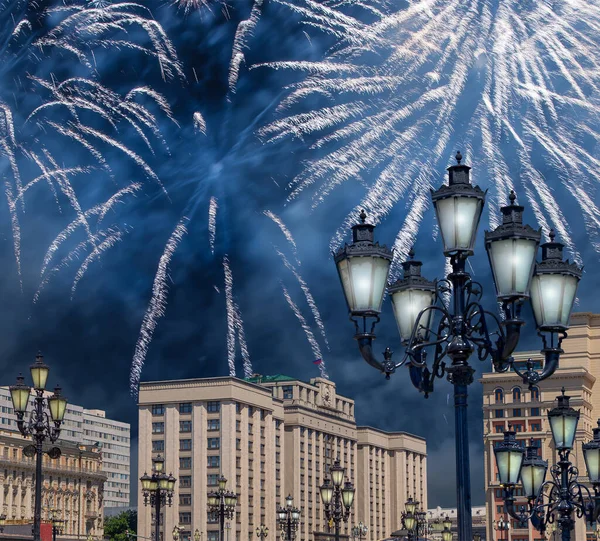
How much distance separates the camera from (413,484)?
193000 millimetres

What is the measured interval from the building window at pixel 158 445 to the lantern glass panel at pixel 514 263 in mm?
123731

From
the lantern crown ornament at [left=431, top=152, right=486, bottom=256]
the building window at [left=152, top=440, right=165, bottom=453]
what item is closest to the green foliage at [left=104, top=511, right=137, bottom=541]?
the building window at [left=152, top=440, right=165, bottom=453]

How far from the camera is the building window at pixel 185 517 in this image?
428 ft

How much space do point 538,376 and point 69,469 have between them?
115 meters

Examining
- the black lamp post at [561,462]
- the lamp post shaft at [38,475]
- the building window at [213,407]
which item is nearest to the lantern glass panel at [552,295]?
the black lamp post at [561,462]

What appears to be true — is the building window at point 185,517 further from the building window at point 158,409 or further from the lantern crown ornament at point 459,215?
the lantern crown ornament at point 459,215

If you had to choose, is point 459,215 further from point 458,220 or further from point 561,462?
point 561,462

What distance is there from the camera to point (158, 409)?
443 ft

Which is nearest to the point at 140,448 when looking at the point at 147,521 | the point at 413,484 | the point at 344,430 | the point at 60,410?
the point at 147,521

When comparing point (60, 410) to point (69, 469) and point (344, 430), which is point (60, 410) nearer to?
point (69, 469)

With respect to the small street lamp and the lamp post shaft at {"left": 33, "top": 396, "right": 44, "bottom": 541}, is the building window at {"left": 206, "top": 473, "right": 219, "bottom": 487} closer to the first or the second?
the small street lamp

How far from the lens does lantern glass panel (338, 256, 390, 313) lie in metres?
12.8

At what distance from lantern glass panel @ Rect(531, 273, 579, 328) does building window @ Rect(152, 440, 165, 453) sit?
404 ft

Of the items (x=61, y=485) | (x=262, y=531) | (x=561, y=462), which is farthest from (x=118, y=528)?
(x=561, y=462)
